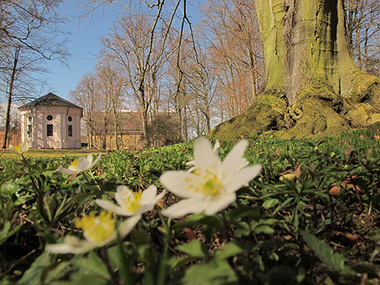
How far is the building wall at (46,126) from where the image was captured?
105 ft

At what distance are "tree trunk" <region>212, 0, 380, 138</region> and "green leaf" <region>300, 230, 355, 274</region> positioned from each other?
4.63 metres

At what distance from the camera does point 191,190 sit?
0.54 metres

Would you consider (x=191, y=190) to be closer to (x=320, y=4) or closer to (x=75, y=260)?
(x=75, y=260)

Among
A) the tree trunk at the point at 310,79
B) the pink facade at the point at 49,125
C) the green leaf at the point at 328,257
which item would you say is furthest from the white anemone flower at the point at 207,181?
the pink facade at the point at 49,125

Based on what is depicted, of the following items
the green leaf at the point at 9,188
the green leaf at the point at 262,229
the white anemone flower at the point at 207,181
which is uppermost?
the white anemone flower at the point at 207,181

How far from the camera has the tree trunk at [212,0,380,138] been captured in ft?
17.1

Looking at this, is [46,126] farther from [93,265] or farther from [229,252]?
[229,252]

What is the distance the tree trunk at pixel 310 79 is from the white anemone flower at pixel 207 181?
15.6 ft

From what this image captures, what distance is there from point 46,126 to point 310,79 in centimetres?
3437

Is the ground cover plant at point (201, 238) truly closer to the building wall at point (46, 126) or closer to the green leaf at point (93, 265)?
the green leaf at point (93, 265)

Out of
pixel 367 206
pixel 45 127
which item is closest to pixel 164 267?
A: pixel 367 206

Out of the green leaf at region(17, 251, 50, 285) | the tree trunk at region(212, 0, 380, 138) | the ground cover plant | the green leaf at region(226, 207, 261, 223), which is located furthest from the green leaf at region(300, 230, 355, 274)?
the tree trunk at region(212, 0, 380, 138)

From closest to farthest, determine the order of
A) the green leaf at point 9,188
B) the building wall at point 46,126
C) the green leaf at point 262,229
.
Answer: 1. the green leaf at point 262,229
2. the green leaf at point 9,188
3. the building wall at point 46,126

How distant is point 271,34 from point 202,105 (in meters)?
22.4
